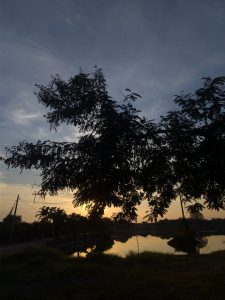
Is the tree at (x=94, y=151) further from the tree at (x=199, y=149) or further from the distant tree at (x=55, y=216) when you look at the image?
the distant tree at (x=55, y=216)

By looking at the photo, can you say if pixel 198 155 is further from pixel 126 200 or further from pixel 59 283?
pixel 59 283

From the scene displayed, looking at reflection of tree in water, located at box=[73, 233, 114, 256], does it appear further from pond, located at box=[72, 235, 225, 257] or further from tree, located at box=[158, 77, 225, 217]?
tree, located at box=[158, 77, 225, 217]

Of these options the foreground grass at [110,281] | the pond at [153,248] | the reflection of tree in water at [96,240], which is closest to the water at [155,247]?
the pond at [153,248]

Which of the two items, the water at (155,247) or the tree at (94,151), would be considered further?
the water at (155,247)

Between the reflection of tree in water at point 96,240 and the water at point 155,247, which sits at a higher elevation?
the reflection of tree in water at point 96,240

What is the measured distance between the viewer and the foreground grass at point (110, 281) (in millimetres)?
12156

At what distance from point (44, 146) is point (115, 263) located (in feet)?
35.1

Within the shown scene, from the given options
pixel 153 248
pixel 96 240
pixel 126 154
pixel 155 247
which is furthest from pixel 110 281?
pixel 96 240

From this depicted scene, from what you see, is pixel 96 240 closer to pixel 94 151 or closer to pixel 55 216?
pixel 55 216

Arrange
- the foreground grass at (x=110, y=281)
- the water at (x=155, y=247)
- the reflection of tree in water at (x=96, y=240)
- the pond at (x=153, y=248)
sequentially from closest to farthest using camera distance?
the foreground grass at (x=110, y=281) < the pond at (x=153, y=248) < the water at (x=155, y=247) < the reflection of tree in water at (x=96, y=240)

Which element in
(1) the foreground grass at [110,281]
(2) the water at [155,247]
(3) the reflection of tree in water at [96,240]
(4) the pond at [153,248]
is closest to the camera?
(1) the foreground grass at [110,281]

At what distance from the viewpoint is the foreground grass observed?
1216cm

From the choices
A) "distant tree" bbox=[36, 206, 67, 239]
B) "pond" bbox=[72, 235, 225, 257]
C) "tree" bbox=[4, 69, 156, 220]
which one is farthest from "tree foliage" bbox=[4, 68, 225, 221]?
"distant tree" bbox=[36, 206, 67, 239]

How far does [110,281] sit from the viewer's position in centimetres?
1479
